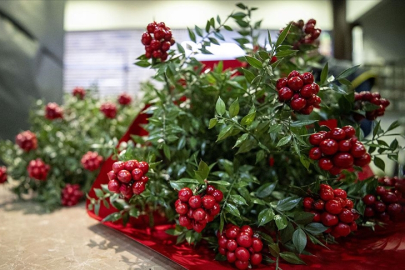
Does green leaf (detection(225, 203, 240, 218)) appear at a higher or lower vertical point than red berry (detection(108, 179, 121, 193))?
lower

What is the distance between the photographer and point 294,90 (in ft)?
1.27

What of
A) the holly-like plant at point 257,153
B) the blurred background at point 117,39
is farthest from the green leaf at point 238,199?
the blurred background at point 117,39

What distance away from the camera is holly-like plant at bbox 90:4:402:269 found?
0.38m

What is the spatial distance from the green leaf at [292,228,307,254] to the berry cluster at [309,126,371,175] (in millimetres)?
100

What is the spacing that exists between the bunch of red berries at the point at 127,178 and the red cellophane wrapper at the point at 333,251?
11 centimetres

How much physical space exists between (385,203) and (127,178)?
412mm

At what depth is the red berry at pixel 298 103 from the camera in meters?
0.38

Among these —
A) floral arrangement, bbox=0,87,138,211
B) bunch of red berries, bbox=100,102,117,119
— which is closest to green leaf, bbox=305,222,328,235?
floral arrangement, bbox=0,87,138,211

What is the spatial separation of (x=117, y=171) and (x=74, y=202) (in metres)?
0.44

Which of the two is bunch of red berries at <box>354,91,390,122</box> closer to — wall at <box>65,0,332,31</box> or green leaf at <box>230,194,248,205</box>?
green leaf at <box>230,194,248,205</box>

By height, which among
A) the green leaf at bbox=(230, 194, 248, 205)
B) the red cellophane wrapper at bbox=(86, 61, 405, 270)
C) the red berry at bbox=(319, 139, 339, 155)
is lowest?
the red cellophane wrapper at bbox=(86, 61, 405, 270)

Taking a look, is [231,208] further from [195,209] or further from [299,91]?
[299,91]

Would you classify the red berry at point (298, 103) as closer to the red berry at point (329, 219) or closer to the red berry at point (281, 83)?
the red berry at point (281, 83)

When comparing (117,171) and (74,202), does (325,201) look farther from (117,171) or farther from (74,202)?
(74,202)
